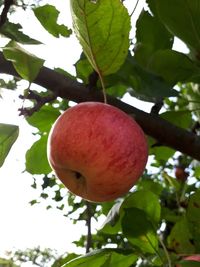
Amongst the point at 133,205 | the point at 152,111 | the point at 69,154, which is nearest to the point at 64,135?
the point at 69,154

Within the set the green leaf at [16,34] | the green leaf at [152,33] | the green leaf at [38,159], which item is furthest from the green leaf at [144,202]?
the green leaf at [16,34]

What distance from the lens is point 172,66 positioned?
4.37 ft

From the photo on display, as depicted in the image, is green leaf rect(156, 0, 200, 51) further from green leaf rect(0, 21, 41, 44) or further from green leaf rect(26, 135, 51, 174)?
green leaf rect(26, 135, 51, 174)

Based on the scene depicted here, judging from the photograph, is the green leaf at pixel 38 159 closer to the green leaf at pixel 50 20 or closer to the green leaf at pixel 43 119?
the green leaf at pixel 43 119

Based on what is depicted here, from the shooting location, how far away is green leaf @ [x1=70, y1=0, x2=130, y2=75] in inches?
37.1

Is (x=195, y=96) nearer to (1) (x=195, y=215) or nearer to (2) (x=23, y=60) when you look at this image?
(1) (x=195, y=215)

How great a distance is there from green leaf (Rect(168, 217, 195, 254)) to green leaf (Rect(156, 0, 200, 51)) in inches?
26.7

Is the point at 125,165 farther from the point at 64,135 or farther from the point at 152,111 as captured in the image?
the point at 152,111

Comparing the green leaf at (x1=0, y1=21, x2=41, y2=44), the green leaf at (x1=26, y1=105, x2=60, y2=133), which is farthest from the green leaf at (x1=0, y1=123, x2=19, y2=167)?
the green leaf at (x1=26, y1=105, x2=60, y2=133)

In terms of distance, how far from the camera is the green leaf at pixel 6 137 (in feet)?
4.03

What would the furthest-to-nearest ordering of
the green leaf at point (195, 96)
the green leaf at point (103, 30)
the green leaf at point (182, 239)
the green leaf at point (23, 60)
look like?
the green leaf at point (195, 96), the green leaf at point (182, 239), the green leaf at point (23, 60), the green leaf at point (103, 30)

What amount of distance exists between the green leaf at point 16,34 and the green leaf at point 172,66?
34 centimetres

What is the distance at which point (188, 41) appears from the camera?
1.26m

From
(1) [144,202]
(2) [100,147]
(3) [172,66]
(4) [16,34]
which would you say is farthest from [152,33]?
(2) [100,147]
